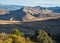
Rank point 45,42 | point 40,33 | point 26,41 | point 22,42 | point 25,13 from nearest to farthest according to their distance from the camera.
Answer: point 22,42 < point 26,41 < point 45,42 < point 40,33 < point 25,13

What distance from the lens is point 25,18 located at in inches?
3698

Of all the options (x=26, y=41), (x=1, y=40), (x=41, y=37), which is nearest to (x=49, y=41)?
(x=41, y=37)

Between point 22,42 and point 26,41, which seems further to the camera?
point 26,41

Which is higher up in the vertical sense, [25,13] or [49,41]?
[49,41]

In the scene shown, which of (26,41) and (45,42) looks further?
(45,42)

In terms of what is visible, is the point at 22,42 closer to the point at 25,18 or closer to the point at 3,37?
the point at 3,37

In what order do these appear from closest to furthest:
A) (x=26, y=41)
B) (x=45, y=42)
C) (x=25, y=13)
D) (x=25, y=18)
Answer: (x=26, y=41)
(x=45, y=42)
(x=25, y=18)
(x=25, y=13)

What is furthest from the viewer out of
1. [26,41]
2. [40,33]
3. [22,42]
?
[40,33]

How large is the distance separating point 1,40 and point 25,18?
230 feet

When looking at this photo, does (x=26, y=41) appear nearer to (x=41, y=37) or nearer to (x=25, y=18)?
(x=41, y=37)

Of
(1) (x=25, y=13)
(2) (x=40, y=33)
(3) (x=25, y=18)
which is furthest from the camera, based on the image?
(1) (x=25, y=13)

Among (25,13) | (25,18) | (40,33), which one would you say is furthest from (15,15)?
(40,33)

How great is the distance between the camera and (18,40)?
78.1ft

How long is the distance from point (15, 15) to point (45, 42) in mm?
79879
